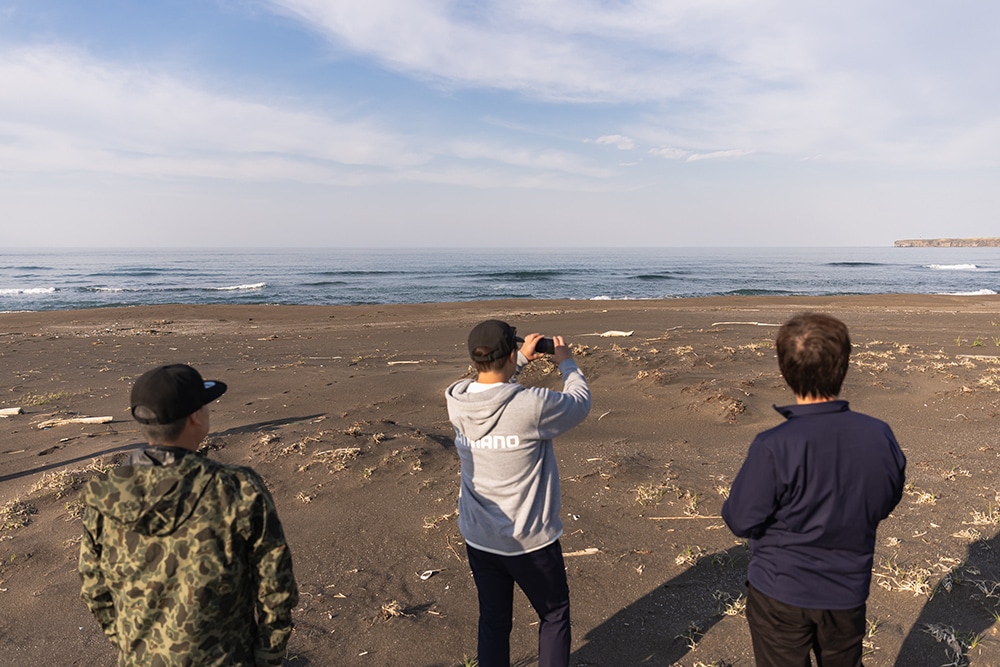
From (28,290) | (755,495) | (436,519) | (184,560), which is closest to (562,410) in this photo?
(755,495)

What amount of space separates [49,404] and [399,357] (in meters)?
6.23

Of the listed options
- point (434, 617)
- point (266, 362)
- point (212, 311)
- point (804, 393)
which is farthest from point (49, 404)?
point (212, 311)

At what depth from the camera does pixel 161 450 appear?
1977mm

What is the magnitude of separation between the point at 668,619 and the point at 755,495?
1.94 meters

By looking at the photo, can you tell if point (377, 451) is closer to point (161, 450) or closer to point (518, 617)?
point (518, 617)

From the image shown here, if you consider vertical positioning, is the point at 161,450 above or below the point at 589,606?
above

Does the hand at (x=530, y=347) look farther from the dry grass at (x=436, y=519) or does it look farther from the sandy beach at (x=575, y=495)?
the dry grass at (x=436, y=519)

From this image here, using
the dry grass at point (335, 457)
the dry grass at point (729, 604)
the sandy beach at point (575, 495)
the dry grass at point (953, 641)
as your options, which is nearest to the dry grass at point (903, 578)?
the sandy beach at point (575, 495)

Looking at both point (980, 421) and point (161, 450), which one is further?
point (980, 421)

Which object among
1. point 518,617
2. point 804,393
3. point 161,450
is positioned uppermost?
point 804,393

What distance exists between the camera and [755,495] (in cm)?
220

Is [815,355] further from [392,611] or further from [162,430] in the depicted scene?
[392,611]

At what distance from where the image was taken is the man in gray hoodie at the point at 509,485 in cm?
264

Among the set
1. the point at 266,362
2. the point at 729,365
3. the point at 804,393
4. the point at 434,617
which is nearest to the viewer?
the point at 804,393
